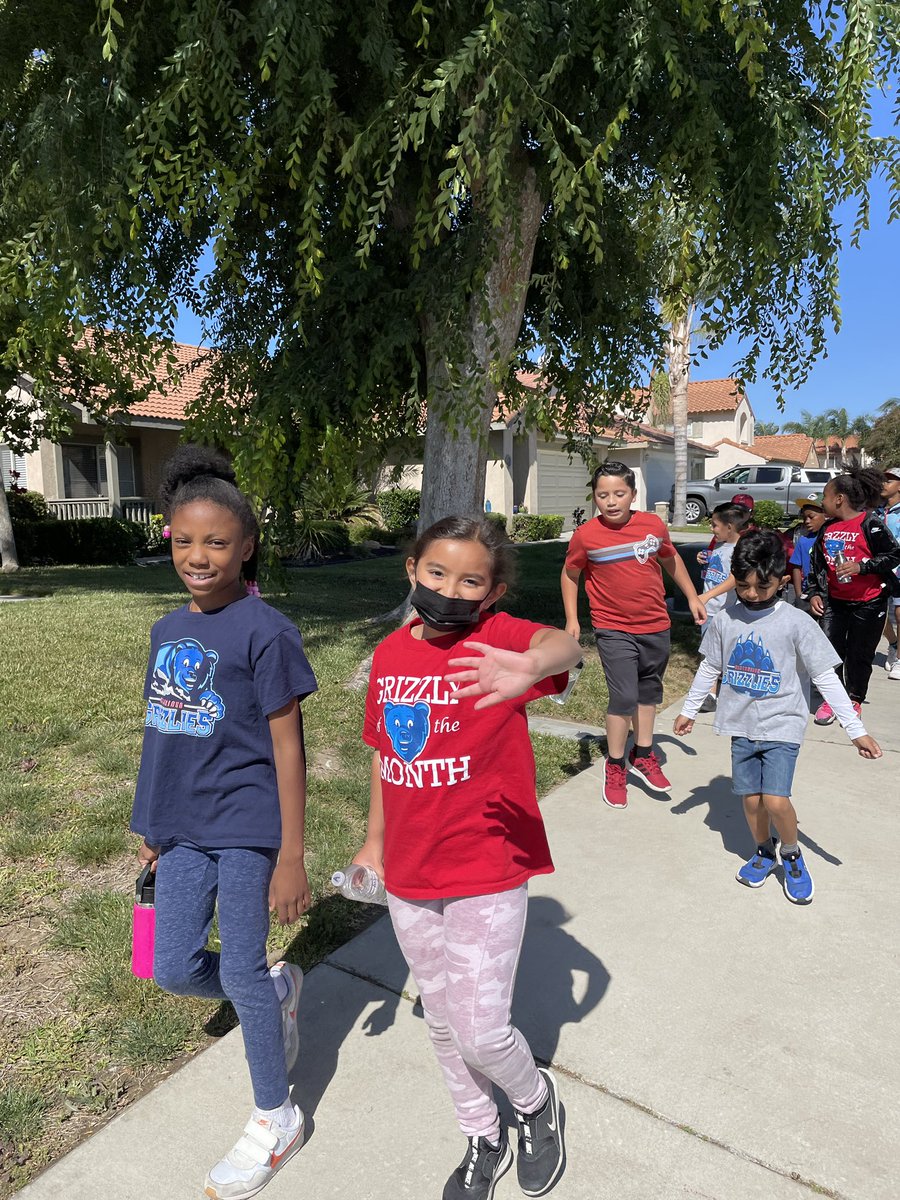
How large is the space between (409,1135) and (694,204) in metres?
5.84

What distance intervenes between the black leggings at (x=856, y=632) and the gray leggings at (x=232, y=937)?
484 cm

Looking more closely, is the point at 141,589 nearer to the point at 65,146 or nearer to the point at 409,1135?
the point at 65,146

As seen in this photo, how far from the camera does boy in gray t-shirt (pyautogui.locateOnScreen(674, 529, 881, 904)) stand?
11.7 feet

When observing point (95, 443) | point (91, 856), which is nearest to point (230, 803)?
point (91, 856)

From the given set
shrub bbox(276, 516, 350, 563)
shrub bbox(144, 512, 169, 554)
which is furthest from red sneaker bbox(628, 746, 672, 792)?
shrub bbox(144, 512, 169, 554)

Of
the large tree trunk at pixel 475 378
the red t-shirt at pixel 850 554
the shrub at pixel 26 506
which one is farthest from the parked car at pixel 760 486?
the red t-shirt at pixel 850 554

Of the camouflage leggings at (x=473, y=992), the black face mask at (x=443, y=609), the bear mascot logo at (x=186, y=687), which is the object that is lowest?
the camouflage leggings at (x=473, y=992)

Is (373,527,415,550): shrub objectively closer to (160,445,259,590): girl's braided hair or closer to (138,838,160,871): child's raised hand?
(160,445,259,590): girl's braided hair

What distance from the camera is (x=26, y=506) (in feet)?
58.6

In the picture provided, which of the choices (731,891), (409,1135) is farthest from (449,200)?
(409,1135)

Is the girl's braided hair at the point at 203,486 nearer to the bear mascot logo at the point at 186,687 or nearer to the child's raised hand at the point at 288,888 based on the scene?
the bear mascot logo at the point at 186,687

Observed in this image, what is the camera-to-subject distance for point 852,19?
16.8 ft

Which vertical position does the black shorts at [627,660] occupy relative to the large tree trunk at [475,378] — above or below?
below

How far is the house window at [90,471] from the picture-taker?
20875mm
